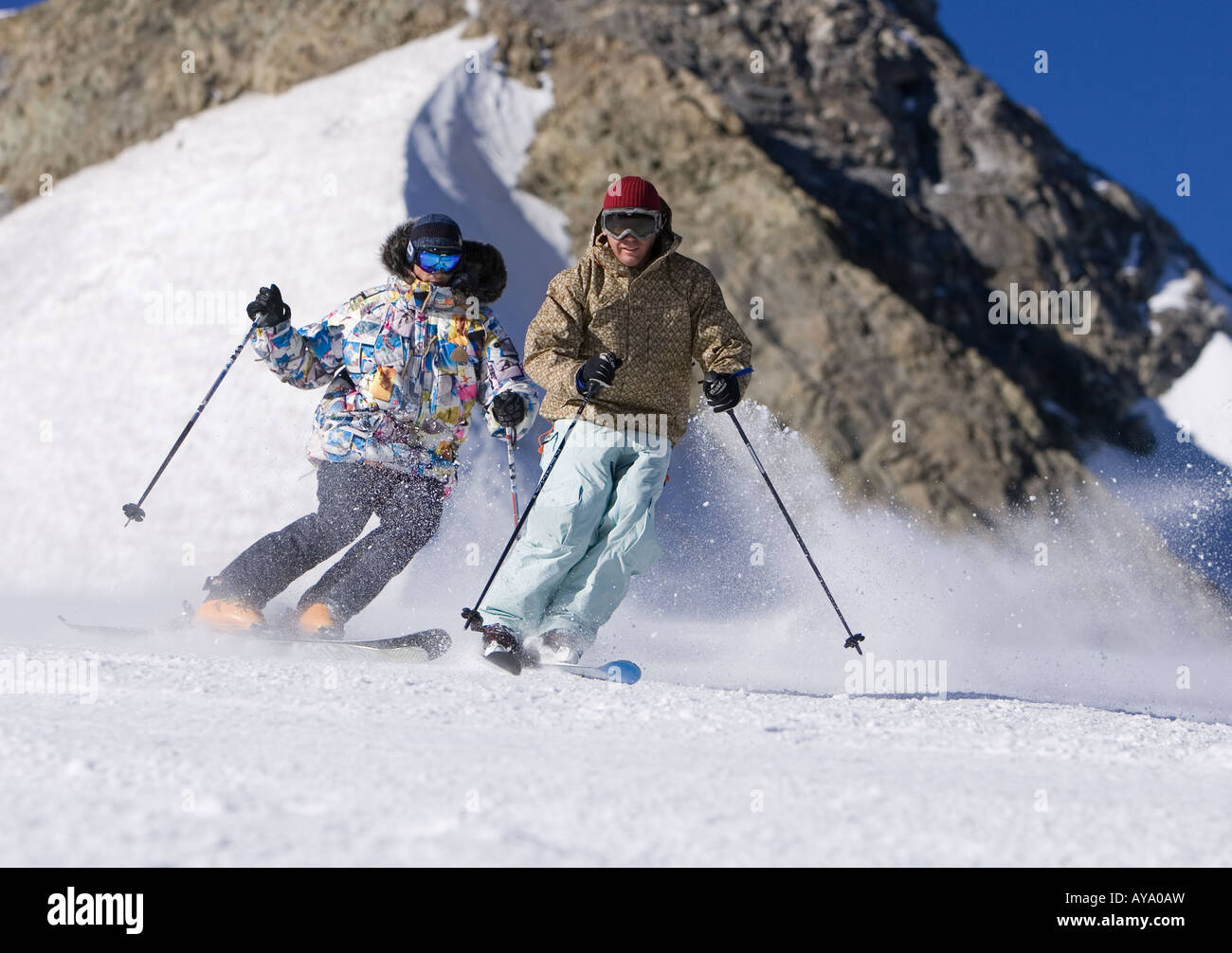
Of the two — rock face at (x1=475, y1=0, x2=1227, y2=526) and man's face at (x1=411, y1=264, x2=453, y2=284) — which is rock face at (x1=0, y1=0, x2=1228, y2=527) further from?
man's face at (x1=411, y1=264, x2=453, y2=284)

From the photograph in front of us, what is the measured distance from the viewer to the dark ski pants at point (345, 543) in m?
5.25

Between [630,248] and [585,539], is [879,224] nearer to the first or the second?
[630,248]

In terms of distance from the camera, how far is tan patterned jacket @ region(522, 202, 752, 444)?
482 cm

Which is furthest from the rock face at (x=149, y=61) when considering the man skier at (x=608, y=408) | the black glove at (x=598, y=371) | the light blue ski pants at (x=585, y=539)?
the black glove at (x=598, y=371)

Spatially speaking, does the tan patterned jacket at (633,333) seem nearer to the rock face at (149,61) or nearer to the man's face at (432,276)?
the man's face at (432,276)

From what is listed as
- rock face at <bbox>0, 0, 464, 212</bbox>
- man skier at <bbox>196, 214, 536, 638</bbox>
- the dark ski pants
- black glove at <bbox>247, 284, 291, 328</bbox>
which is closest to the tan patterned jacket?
man skier at <bbox>196, 214, 536, 638</bbox>

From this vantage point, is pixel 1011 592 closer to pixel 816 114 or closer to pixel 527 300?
pixel 527 300

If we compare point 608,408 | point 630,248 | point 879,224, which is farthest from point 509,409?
point 879,224

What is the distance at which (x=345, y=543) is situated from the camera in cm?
536

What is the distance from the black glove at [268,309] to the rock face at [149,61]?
14681 millimetres

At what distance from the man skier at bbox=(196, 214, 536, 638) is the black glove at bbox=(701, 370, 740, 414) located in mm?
857

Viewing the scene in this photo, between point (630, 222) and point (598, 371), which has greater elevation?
point (630, 222)

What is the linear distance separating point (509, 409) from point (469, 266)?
0.77 m

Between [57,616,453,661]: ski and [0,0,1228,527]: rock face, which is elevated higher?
[0,0,1228,527]: rock face
